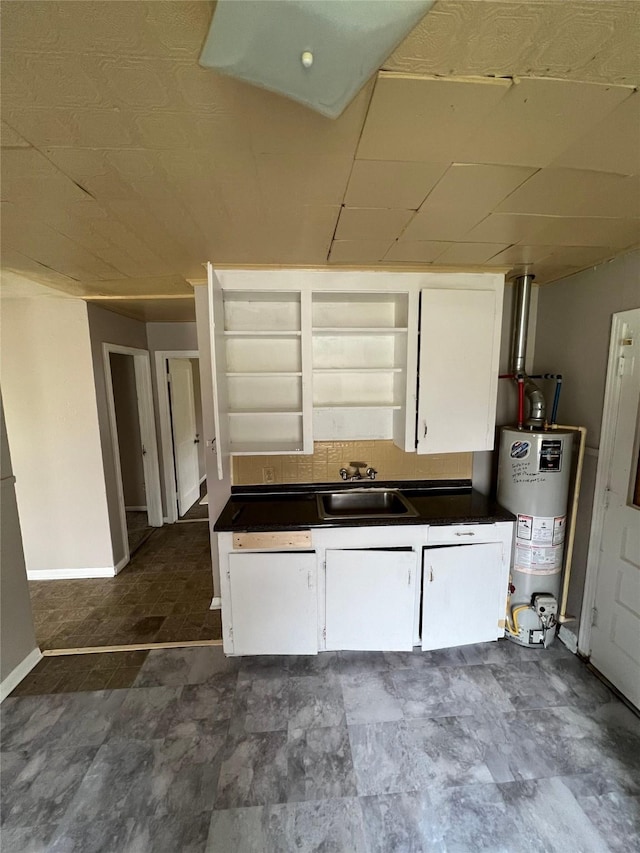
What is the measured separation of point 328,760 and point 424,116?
2.36 metres

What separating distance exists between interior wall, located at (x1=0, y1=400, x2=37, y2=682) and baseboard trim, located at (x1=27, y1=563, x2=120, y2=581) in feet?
3.13

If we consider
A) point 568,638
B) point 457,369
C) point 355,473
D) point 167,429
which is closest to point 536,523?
point 568,638

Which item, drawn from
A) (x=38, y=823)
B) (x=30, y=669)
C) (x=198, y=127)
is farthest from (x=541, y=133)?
(x=30, y=669)

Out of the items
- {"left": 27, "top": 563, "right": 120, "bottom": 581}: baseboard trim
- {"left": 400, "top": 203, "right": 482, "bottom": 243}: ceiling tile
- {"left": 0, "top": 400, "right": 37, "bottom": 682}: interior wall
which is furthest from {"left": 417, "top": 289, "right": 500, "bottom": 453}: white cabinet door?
{"left": 27, "top": 563, "right": 120, "bottom": 581}: baseboard trim

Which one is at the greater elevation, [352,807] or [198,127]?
[198,127]

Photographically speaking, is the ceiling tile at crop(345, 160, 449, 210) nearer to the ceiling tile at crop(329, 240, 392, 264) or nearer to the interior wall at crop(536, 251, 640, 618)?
the ceiling tile at crop(329, 240, 392, 264)

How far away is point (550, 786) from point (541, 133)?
2.36 meters

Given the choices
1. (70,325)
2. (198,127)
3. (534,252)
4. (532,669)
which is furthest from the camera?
(70,325)

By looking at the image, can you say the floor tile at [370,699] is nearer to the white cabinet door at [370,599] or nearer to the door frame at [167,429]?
the white cabinet door at [370,599]

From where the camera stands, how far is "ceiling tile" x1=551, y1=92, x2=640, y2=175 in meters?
0.88

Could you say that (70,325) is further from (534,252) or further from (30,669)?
(534,252)

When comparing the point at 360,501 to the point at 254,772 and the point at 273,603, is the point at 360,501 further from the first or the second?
the point at 254,772

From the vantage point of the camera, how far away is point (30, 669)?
2021 mm

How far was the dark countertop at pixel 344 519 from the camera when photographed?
6.43 feet
